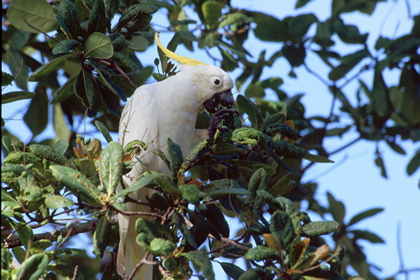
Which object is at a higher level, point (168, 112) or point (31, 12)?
point (31, 12)

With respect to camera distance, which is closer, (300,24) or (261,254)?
(261,254)

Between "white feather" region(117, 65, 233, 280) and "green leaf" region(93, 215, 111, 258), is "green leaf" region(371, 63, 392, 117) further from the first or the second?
"green leaf" region(93, 215, 111, 258)

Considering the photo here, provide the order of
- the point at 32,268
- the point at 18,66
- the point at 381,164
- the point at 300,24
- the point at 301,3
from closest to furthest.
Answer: the point at 32,268
the point at 18,66
the point at 300,24
the point at 301,3
the point at 381,164

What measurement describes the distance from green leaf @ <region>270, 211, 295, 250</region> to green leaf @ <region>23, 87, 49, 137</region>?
7.40 feet

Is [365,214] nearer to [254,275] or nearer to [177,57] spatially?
[177,57]

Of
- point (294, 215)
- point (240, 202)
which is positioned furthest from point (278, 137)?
point (294, 215)

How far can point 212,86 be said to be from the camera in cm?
240

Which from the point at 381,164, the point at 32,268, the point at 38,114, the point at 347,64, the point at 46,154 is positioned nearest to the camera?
the point at 32,268

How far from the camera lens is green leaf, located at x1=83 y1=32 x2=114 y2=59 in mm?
2066

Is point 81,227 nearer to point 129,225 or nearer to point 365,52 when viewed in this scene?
point 129,225

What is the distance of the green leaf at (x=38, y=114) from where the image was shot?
3369 mm

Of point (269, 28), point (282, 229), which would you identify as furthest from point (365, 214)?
point (282, 229)

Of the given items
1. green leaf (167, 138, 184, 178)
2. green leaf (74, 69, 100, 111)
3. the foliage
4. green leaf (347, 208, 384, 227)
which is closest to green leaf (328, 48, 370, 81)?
the foliage

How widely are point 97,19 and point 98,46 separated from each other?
0.15 metres
